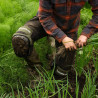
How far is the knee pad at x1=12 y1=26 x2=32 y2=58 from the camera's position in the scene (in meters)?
1.60

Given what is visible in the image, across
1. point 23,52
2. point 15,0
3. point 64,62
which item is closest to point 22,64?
point 23,52

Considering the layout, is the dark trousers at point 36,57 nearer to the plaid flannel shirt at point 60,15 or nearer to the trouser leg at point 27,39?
the trouser leg at point 27,39

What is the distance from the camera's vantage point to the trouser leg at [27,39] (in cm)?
161

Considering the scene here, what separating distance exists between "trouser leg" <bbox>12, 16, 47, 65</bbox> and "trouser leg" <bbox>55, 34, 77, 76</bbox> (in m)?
0.22

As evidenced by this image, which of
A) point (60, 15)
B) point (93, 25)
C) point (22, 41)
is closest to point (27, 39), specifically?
point (22, 41)

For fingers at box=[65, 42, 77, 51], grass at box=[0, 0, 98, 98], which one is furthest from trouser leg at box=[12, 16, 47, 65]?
fingers at box=[65, 42, 77, 51]

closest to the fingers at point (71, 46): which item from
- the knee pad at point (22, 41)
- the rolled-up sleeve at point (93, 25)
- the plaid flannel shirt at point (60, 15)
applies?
the plaid flannel shirt at point (60, 15)

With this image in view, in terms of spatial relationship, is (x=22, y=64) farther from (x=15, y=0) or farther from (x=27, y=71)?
(x=15, y=0)

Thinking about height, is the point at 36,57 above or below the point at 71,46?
below

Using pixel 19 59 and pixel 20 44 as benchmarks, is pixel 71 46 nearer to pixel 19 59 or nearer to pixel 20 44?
pixel 20 44

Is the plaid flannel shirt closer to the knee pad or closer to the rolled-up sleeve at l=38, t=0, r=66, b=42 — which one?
the rolled-up sleeve at l=38, t=0, r=66, b=42

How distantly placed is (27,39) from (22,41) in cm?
5

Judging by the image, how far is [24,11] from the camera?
2.22 m

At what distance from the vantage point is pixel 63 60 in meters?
1.79
